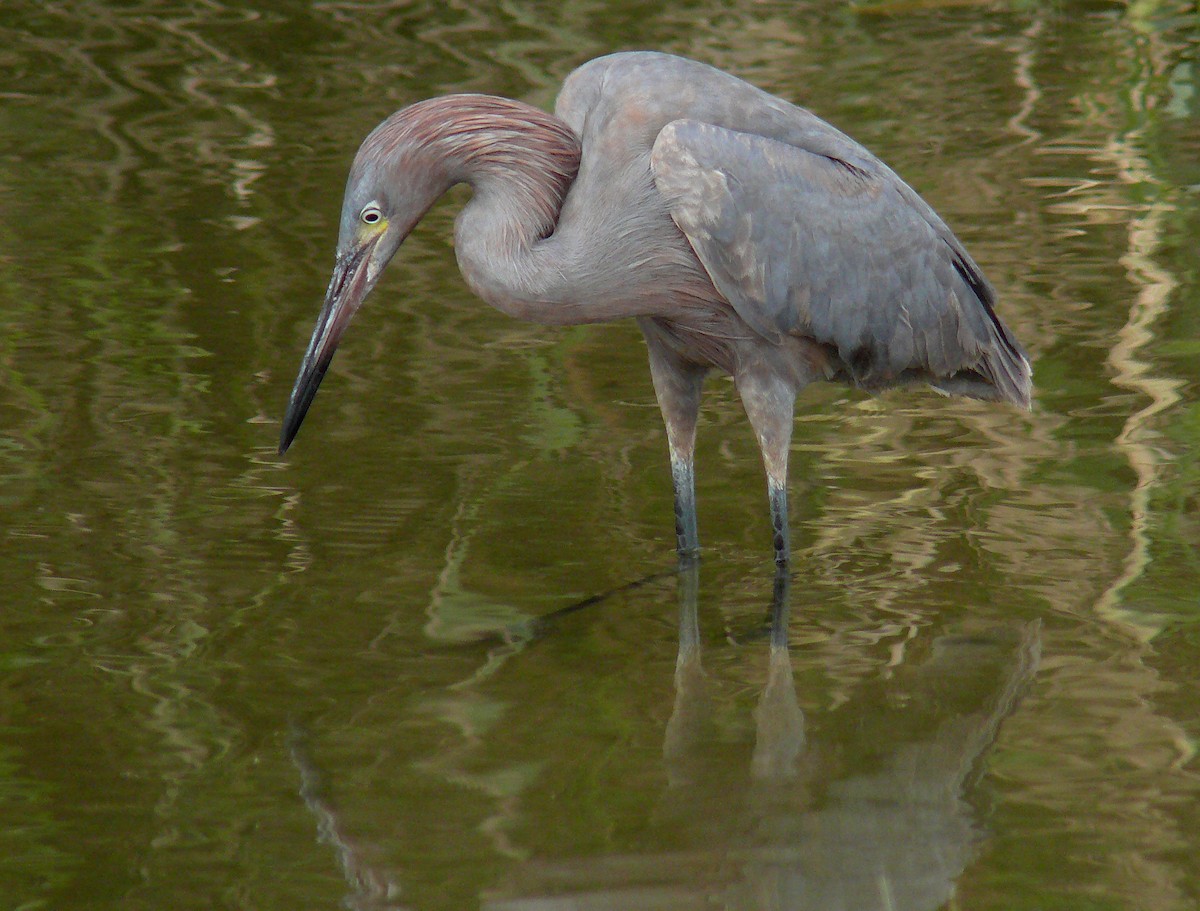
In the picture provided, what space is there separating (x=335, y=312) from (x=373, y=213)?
0.31 m

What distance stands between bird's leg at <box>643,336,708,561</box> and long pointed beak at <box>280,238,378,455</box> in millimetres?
1002

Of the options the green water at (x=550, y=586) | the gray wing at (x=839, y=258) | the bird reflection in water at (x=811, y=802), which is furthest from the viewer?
the gray wing at (x=839, y=258)

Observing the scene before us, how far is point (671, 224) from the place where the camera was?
5.13 metres

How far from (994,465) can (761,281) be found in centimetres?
167

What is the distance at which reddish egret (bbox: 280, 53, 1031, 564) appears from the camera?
5.10 m

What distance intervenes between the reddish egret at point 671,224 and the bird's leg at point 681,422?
0.28 feet

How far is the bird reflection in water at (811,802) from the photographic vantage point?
4.02 metres

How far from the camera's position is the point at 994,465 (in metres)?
6.50

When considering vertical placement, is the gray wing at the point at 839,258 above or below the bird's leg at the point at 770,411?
above

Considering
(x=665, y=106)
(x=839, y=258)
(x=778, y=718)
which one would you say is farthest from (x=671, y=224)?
(x=778, y=718)

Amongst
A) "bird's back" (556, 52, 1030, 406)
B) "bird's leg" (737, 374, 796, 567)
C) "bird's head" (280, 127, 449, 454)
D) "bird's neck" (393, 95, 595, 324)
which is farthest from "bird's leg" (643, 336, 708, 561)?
"bird's head" (280, 127, 449, 454)

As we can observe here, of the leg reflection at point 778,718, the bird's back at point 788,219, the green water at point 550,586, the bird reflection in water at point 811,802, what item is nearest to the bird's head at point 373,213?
the bird's back at point 788,219

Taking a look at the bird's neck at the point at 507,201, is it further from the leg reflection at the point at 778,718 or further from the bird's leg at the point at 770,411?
the leg reflection at the point at 778,718

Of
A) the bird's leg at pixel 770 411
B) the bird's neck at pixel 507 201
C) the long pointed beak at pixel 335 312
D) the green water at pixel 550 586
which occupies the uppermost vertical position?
the bird's neck at pixel 507 201
